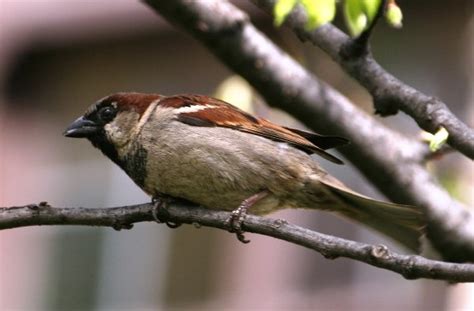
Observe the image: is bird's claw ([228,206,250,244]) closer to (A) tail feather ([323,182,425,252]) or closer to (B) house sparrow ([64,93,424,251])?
(B) house sparrow ([64,93,424,251])

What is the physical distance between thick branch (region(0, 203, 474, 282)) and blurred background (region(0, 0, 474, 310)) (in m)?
3.75

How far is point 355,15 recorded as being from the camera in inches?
135

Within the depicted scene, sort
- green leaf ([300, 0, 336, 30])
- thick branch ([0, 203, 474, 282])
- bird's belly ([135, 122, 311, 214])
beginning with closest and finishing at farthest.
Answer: thick branch ([0, 203, 474, 282]), green leaf ([300, 0, 336, 30]), bird's belly ([135, 122, 311, 214])

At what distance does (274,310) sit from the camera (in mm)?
8586

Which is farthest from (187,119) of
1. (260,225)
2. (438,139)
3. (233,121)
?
(438,139)

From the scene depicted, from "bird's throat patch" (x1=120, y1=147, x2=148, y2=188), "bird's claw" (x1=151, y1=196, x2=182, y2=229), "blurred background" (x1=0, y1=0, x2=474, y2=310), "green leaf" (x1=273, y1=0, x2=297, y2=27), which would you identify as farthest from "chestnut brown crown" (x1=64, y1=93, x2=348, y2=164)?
"blurred background" (x1=0, y1=0, x2=474, y2=310)

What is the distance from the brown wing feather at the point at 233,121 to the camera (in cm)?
416

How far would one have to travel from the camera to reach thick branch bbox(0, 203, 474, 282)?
2.74m

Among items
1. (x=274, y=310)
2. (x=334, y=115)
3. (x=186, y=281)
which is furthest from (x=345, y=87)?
(x=186, y=281)

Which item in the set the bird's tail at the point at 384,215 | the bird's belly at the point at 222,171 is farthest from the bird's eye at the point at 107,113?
the bird's tail at the point at 384,215

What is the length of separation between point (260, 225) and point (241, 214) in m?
0.39

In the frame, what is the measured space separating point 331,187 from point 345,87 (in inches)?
78.9

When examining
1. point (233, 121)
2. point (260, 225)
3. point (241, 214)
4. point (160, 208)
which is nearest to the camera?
point (260, 225)

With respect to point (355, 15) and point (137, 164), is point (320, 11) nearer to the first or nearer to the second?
point (355, 15)
